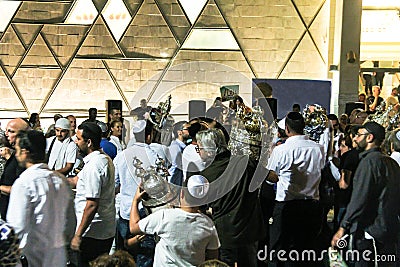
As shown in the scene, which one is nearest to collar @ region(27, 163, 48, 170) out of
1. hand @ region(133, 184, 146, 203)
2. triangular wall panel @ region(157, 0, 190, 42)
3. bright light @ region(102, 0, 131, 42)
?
hand @ region(133, 184, 146, 203)

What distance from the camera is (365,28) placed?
13.1 m

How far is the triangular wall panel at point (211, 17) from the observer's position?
13300mm

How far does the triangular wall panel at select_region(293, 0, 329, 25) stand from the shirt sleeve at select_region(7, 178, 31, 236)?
1024 cm

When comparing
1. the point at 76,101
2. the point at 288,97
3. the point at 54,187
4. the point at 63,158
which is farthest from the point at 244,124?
the point at 76,101

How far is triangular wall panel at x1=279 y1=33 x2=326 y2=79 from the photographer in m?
13.4

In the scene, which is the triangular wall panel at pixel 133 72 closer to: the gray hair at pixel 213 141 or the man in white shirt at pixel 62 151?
the man in white shirt at pixel 62 151

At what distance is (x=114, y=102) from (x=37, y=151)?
25.5 feet

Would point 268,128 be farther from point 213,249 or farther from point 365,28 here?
point 365,28

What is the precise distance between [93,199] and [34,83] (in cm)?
890

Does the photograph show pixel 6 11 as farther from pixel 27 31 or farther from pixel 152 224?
pixel 152 224

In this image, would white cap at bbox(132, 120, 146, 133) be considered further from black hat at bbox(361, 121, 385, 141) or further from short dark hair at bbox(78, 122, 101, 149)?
black hat at bbox(361, 121, 385, 141)

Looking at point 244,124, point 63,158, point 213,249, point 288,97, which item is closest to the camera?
point 213,249

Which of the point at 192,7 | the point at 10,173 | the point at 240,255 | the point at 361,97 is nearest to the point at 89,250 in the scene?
the point at 10,173

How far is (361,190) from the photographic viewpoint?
486 cm
